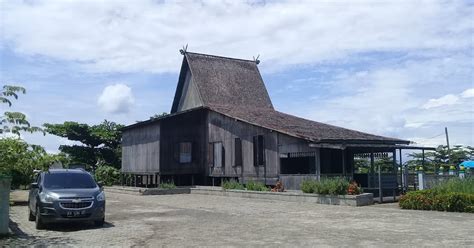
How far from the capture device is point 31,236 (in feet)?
38.1

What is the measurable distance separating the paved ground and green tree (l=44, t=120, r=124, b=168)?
85.7ft

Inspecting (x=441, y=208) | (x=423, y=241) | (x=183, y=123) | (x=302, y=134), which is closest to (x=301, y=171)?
(x=302, y=134)

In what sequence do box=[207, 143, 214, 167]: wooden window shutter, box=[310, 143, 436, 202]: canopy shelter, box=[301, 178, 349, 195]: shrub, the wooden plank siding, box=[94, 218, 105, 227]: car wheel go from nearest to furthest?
1. box=[94, 218, 105, 227]: car wheel
2. box=[301, 178, 349, 195]: shrub
3. box=[310, 143, 436, 202]: canopy shelter
4. the wooden plank siding
5. box=[207, 143, 214, 167]: wooden window shutter

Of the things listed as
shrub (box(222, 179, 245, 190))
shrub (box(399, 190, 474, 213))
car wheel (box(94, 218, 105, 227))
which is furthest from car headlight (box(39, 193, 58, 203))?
shrub (box(222, 179, 245, 190))

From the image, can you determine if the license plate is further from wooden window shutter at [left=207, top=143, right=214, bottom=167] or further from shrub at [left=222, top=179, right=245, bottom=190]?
wooden window shutter at [left=207, top=143, right=214, bottom=167]

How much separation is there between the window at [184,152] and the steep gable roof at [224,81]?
4.03 meters

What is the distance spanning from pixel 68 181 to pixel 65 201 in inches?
57.2

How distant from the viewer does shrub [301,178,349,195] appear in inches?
766

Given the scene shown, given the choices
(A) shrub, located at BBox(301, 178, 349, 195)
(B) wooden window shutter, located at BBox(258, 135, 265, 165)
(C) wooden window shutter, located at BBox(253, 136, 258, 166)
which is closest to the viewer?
(A) shrub, located at BBox(301, 178, 349, 195)

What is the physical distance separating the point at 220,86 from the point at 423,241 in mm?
27772

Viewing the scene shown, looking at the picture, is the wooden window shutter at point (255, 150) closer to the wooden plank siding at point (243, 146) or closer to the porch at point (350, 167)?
the wooden plank siding at point (243, 146)

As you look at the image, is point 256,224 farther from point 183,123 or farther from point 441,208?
point 183,123

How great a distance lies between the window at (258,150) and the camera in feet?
88.3

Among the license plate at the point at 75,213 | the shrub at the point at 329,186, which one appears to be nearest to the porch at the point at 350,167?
the shrub at the point at 329,186
